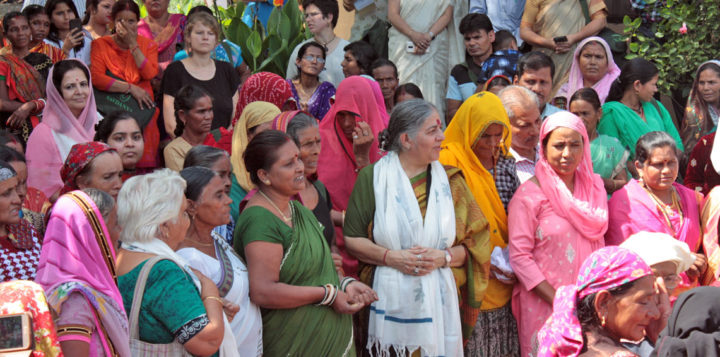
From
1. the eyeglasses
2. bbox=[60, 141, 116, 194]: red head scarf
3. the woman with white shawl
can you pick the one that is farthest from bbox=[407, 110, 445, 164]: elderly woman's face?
the eyeglasses

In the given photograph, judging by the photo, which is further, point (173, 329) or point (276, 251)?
point (276, 251)

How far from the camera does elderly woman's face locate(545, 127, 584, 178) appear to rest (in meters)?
4.48

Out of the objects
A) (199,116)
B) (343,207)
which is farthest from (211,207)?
(199,116)

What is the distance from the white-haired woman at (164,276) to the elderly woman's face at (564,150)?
2.21 m

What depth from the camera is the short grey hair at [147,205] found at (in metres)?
3.05

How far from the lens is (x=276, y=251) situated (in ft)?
11.8

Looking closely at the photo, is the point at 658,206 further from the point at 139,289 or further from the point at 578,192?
the point at 139,289

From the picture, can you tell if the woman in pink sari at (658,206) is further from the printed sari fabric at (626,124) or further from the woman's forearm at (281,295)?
the woman's forearm at (281,295)

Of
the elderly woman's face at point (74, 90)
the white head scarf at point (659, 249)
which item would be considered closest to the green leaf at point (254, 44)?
the elderly woman's face at point (74, 90)

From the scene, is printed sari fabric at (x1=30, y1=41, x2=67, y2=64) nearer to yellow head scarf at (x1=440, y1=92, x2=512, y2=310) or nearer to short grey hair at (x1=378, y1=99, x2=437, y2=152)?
short grey hair at (x1=378, y1=99, x2=437, y2=152)

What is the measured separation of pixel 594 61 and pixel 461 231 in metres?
2.66

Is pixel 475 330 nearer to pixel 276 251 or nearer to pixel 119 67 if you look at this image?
pixel 276 251

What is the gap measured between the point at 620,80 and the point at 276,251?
339cm

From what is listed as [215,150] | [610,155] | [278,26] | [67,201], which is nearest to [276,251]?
[215,150]
